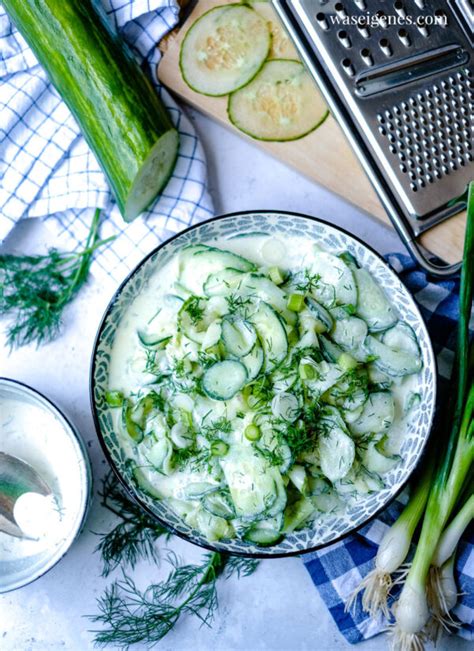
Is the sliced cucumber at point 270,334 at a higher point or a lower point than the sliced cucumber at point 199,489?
higher

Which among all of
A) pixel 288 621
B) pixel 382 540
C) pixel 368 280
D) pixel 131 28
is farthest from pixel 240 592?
pixel 131 28

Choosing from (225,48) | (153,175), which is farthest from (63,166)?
(225,48)

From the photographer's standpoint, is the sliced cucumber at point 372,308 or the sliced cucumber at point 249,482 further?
the sliced cucumber at point 372,308

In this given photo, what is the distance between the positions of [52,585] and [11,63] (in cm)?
182

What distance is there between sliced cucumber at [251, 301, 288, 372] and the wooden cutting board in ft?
1.87

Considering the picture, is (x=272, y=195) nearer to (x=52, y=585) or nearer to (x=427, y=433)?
(x=427, y=433)

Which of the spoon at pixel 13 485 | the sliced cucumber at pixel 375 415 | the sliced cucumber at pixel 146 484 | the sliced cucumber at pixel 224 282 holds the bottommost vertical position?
the sliced cucumber at pixel 375 415

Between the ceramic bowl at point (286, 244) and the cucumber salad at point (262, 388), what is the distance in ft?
0.09

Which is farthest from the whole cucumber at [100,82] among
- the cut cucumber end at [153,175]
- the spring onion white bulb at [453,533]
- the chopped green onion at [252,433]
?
the spring onion white bulb at [453,533]

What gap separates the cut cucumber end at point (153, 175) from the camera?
8.02ft

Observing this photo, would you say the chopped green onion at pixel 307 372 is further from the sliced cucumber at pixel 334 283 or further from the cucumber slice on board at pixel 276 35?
the cucumber slice on board at pixel 276 35

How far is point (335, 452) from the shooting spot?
7.08ft

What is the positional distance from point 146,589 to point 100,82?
5.57 feet

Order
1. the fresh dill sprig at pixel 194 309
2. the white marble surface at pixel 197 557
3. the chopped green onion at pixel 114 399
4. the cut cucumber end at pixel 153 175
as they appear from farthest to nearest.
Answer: the white marble surface at pixel 197 557
the cut cucumber end at pixel 153 175
the chopped green onion at pixel 114 399
the fresh dill sprig at pixel 194 309
